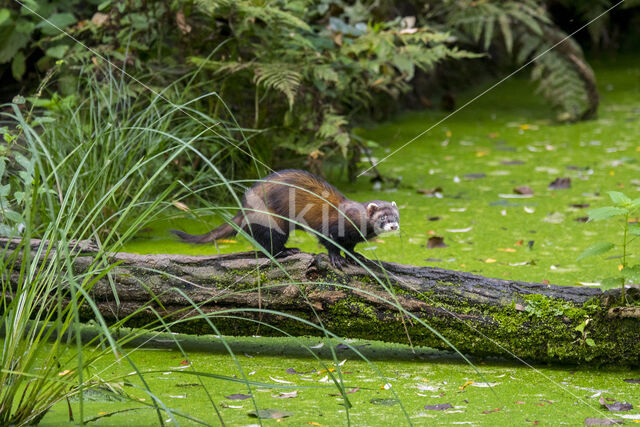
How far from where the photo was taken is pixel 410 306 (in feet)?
8.92

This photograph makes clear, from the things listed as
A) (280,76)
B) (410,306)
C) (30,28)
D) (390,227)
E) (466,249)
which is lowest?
(410,306)

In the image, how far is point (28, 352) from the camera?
211 cm

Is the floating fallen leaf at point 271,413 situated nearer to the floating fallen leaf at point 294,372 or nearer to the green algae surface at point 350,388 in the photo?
the green algae surface at point 350,388

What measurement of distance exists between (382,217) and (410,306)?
64 centimetres

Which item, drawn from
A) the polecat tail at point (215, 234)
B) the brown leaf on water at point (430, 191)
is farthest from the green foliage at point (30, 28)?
the brown leaf on water at point (430, 191)

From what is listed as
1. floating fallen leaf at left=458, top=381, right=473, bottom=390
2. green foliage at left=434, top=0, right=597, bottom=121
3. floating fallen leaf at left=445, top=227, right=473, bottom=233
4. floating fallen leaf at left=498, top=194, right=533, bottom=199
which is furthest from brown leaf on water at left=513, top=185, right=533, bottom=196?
floating fallen leaf at left=458, top=381, right=473, bottom=390

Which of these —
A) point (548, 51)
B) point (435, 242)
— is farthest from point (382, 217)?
point (548, 51)

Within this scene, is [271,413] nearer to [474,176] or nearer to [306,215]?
[306,215]

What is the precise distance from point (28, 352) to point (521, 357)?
162cm

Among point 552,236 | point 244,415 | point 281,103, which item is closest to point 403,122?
point 281,103

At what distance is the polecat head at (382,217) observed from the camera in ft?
10.7

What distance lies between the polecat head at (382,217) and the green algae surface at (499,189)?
26 centimetres

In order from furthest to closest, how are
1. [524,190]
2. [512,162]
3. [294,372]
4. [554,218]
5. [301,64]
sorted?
[512,162]
[524,190]
[301,64]
[554,218]
[294,372]

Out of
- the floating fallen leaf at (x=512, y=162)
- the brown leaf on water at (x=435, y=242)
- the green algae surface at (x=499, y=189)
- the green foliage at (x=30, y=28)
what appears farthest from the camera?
the floating fallen leaf at (x=512, y=162)
